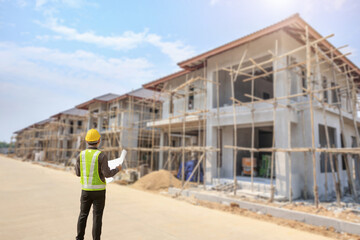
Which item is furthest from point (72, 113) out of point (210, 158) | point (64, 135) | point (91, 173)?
Result: point (91, 173)

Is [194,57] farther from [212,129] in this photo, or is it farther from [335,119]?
[335,119]

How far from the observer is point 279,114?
9562 mm

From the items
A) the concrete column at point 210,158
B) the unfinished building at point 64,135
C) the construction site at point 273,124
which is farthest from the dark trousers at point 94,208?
the unfinished building at point 64,135

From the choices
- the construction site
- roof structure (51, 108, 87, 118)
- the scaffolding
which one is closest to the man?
the construction site

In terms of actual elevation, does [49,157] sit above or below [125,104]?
below

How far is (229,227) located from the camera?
5.22 metres

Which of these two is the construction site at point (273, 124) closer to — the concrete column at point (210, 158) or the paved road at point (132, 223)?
the concrete column at point (210, 158)

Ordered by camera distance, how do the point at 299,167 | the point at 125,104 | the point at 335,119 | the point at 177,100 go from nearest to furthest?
the point at 299,167
the point at 335,119
the point at 177,100
the point at 125,104

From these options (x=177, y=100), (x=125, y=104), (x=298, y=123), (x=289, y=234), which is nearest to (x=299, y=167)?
(x=298, y=123)

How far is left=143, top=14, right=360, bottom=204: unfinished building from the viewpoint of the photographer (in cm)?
887

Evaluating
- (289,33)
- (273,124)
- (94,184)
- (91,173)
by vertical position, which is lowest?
(94,184)

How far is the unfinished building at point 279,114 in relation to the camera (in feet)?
29.1

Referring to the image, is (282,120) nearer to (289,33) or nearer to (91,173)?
(289,33)

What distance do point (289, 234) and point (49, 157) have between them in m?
34.9
